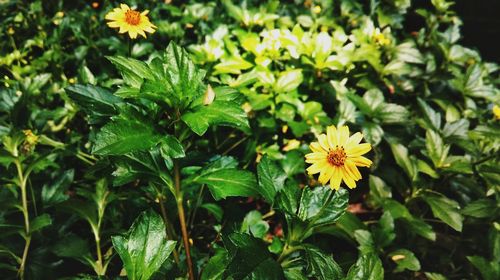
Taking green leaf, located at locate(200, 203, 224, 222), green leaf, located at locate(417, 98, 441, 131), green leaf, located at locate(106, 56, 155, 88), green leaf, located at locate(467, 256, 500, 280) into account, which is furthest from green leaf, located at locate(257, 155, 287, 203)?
green leaf, located at locate(417, 98, 441, 131)

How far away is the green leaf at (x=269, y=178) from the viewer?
1.04 metres

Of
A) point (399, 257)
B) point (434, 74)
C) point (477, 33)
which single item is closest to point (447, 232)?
point (399, 257)

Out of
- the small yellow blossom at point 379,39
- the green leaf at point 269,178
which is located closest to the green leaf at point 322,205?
the green leaf at point 269,178

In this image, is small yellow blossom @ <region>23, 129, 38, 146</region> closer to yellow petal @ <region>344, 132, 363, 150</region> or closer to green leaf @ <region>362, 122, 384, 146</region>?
yellow petal @ <region>344, 132, 363, 150</region>

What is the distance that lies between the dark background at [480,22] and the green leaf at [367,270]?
3.11 meters

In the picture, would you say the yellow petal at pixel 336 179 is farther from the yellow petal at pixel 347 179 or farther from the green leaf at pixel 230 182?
the green leaf at pixel 230 182

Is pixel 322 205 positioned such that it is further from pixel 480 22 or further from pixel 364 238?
pixel 480 22

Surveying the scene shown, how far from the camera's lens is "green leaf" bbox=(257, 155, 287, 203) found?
1044 mm

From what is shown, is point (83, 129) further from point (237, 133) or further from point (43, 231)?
point (237, 133)

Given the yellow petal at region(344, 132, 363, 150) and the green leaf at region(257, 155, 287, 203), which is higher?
the yellow petal at region(344, 132, 363, 150)

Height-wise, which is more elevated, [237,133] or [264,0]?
[264,0]

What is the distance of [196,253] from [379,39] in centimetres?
143

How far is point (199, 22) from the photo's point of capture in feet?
7.39

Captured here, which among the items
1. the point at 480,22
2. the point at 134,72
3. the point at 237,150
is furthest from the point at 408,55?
the point at 480,22
